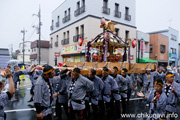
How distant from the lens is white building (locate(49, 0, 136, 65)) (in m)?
15.2

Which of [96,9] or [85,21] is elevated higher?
[96,9]

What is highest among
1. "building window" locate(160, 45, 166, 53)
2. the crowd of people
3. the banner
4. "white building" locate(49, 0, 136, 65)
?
"white building" locate(49, 0, 136, 65)

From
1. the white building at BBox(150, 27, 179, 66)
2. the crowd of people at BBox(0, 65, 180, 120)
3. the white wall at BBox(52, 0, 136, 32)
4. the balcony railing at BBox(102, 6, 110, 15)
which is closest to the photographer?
the crowd of people at BBox(0, 65, 180, 120)

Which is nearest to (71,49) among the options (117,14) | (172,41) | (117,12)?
(117,14)

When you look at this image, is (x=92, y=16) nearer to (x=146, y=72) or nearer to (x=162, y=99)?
(x=146, y=72)

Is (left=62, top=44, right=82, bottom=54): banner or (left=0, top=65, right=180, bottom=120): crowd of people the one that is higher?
(left=62, top=44, right=82, bottom=54): banner

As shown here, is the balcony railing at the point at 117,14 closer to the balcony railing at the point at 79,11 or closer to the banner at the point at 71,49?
the balcony railing at the point at 79,11

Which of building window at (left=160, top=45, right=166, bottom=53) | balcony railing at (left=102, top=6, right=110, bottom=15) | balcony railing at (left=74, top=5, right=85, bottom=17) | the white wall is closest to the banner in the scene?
the white wall

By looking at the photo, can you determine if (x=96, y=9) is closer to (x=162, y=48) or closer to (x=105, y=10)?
(x=105, y=10)

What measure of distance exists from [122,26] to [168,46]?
48.2ft

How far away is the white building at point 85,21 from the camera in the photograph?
15.2 m

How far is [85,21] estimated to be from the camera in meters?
15.2

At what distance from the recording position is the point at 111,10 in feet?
54.9

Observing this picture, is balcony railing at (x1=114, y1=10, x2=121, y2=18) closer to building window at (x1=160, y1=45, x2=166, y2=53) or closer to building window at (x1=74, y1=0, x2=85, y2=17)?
building window at (x1=74, y1=0, x2=85, y2=17)
